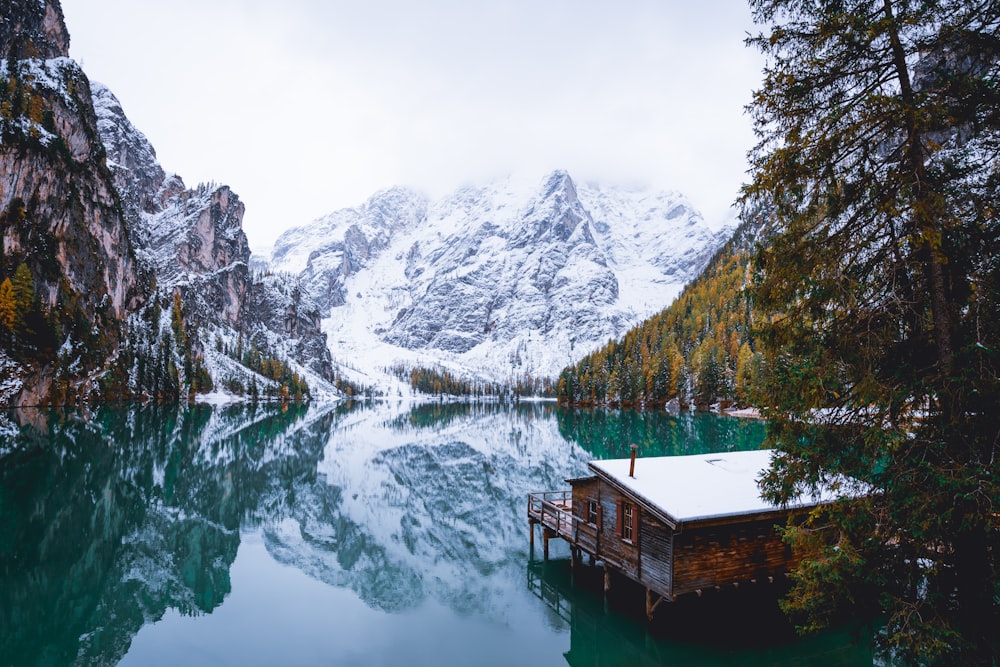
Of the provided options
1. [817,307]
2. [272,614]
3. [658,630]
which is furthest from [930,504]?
[272,614]

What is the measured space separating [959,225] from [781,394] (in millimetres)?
3486

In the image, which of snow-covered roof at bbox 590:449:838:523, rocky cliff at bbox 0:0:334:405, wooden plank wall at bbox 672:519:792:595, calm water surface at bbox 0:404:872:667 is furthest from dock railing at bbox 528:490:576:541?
rocky cliff at bbox 0:0:334:405

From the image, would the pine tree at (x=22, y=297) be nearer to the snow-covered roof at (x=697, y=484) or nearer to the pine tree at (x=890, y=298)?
the snow-covered roof at (x=697, y=484)

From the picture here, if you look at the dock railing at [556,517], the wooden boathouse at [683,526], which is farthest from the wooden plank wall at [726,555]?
the dock railing at [556,517]

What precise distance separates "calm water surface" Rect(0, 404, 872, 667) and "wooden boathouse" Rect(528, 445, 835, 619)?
1699 millimetres

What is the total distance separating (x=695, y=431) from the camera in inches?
2955

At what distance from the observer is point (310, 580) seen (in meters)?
24.2

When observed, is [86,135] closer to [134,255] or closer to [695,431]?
[134,255]

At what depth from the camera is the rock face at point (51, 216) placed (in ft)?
302

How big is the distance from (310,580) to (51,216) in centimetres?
12025

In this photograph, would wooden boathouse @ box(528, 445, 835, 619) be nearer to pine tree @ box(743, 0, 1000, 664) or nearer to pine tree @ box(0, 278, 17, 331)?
pine tree @ box(743, 0, 1000, 664)

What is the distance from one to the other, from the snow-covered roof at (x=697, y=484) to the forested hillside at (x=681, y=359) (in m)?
81.3

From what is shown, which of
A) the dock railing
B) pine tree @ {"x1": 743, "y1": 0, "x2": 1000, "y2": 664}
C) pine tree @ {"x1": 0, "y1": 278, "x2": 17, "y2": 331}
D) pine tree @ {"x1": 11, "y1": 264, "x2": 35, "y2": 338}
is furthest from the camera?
pine tree @ {"x1": 11, "y1": 264, "x2": 35, "y2": 338}

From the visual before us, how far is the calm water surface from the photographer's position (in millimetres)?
16859
